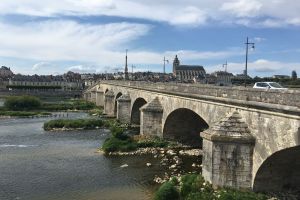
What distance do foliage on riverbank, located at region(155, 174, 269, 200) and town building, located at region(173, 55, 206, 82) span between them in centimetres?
11627

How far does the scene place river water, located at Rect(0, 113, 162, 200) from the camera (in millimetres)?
23125

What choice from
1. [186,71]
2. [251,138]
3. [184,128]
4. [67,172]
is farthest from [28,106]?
[186,71]

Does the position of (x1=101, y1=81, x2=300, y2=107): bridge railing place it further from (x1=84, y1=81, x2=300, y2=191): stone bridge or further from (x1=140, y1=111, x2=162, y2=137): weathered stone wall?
(x1=140, y1=111, x2=162, y2=137): weathered stone wall

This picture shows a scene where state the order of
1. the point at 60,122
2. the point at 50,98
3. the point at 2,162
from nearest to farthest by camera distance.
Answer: the point at 2,162 < the point at 60,122 < the point at 50,98

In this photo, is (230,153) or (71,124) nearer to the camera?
(230,153)

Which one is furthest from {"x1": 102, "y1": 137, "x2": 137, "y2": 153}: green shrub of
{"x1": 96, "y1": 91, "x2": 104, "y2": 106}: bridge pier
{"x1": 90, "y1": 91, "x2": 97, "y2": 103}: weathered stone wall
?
{"x1": 90, "y1": 91, "x2": 97, "y2": 103}: weathered stone wall

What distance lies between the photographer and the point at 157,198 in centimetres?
2091

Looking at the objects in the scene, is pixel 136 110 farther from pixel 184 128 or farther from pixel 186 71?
pixel 186 71

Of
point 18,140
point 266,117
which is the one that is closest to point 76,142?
point 18,140

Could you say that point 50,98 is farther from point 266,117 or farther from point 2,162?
point 266,117

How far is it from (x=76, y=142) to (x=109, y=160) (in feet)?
31.5

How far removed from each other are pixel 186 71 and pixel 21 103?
78.1m

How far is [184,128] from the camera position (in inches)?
1527

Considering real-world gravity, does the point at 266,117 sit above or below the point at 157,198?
above
